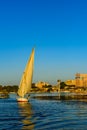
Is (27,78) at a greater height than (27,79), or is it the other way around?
(27,78)

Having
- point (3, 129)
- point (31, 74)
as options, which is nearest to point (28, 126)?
point (3, 129)

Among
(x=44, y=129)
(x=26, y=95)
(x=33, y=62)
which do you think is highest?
(x=33, y=62)

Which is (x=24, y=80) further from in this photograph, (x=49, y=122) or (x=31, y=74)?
(x=49, y=122)

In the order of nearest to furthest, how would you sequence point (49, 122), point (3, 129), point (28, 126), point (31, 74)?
point (3, 129) < point (28, 126) < point (49, 122) < point (31, 74)

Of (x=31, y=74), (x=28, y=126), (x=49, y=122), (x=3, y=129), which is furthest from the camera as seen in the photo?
(x=31, y=74)

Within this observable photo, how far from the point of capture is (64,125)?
41906 millimetres

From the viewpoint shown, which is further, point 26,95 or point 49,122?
point 26,95

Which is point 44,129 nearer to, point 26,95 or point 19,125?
point 19,125

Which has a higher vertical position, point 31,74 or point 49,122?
point 31,74

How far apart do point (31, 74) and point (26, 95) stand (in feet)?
24.4

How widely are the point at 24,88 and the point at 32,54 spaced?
1038 centimetres

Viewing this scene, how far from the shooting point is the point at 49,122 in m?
44.7

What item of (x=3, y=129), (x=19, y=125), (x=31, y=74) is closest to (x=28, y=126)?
(x=19, y=125)

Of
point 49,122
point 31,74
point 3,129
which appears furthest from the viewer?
point 31,74
